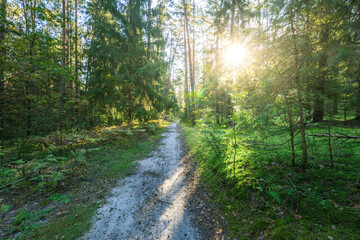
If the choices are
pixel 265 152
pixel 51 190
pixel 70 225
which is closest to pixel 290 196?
pixel 265 152

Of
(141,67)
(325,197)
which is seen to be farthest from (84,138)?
(325,197)

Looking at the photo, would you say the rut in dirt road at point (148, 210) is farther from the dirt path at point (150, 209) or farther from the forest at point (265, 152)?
the forest at point (265, 152)

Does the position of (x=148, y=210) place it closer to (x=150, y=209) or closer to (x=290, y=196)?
(x=150, y=209)

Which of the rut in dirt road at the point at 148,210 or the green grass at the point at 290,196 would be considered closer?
the green grass at the point at 290,196

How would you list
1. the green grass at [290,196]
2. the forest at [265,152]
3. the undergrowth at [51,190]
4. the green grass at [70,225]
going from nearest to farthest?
the green grass at [290,196] → the forest at [265,152] → the green grass at [70,225] → the undergrowth at [51,190]

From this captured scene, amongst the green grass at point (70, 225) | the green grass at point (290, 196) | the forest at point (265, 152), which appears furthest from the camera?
the green grass at point (70, 225)

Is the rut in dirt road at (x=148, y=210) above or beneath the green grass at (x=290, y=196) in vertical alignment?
beneath

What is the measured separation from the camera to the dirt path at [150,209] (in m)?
2.75

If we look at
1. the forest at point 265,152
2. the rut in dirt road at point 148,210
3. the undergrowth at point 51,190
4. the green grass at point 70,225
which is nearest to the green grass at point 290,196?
the forest at point 265,152

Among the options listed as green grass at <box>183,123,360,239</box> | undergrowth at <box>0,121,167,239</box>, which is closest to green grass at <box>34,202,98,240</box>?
undergrowth at <box>0,121,167,239</box>

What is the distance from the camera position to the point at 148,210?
3412mm

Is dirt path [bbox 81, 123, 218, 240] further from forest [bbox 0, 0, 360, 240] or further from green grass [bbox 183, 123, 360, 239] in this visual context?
green grass [bbox 183, 123, 360, 239]

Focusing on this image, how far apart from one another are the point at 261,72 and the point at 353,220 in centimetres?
307

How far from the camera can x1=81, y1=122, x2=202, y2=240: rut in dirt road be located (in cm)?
275
